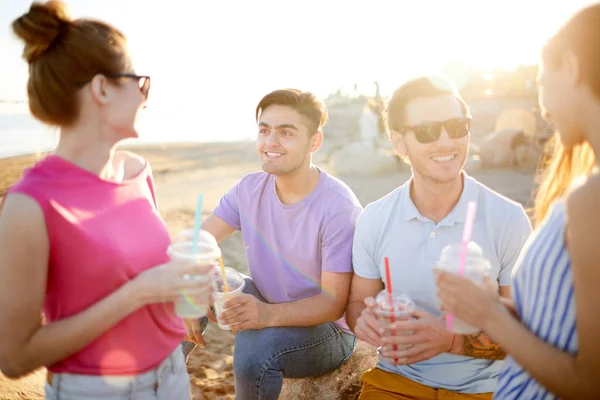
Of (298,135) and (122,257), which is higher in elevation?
(298,135)

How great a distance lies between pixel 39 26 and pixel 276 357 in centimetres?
224

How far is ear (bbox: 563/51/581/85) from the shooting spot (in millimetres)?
1571

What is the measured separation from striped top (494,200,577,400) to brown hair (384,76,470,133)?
4.54ft

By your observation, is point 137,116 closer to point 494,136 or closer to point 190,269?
A: point 190,269

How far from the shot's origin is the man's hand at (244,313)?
2799mm

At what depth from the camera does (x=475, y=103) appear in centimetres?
2912

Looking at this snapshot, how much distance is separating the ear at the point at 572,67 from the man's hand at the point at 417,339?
1.25 m

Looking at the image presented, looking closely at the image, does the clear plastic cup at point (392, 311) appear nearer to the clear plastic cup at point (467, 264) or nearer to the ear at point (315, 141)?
the clear plastic cup at point (467, 264)

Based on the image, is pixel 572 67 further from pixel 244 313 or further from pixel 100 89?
pixel 244 313

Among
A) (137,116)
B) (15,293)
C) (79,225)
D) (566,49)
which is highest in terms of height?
(566,49)

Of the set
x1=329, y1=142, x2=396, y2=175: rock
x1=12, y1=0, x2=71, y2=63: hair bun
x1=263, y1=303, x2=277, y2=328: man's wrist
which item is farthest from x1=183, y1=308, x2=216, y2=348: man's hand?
x1=329, y1=142, x2=396, y2=175: rock

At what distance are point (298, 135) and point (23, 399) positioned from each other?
2.71 meters

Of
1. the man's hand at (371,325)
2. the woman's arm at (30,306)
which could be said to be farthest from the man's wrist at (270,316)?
the woman's arm at (30,306)

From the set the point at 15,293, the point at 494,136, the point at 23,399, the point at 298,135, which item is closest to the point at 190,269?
the point at 15,293
